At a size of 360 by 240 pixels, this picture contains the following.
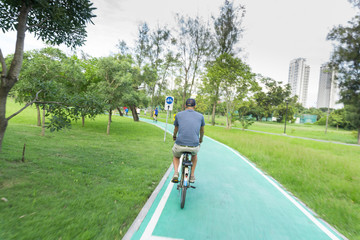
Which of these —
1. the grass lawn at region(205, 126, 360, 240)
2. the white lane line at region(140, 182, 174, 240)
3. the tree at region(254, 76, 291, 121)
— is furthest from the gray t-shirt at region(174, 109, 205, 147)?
the tree at region(254, 76, 291, 121)

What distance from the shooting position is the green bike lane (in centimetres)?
289

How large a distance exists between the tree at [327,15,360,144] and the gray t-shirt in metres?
20.3

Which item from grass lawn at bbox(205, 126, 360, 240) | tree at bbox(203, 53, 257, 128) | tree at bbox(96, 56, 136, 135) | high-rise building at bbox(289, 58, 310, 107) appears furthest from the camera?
high-rise building at bbox(289, 58, 310, 107)

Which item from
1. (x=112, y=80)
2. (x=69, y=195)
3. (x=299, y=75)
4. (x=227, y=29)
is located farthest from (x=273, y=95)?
(x=299, y=75)

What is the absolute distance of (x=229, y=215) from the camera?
344cm

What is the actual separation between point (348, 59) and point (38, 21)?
2293 centimetres

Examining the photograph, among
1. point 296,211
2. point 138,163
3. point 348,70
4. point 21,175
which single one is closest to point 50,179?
point 21,175

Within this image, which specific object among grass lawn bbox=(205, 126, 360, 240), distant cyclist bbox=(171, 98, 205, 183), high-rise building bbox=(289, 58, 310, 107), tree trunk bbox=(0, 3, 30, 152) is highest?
high-rise building bbox=(289, 58, 310, 107)

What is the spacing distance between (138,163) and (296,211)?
4783 mm

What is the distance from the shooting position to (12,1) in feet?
12.0

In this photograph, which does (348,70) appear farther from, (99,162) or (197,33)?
(99,162)

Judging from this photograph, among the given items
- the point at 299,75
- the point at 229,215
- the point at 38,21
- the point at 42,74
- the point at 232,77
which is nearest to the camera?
the point at 229,215

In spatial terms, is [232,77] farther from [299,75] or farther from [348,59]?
[299,75]

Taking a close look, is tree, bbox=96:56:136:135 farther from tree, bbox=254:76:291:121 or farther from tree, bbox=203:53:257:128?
tree, bbox=254:76:291:121
